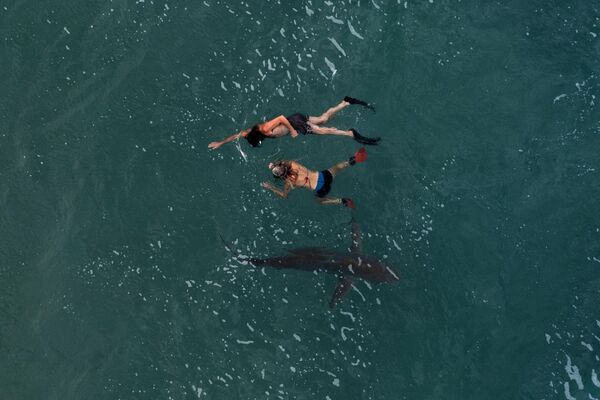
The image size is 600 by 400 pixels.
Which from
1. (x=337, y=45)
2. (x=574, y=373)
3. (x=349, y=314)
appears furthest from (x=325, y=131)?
(x=574, y=373)

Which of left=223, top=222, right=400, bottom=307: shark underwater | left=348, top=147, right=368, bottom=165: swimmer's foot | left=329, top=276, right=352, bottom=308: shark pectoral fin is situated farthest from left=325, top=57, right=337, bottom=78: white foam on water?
left=329, top=276, right=352, bottom=308: shark pectoral fin

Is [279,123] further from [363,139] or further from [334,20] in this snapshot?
[334,20]

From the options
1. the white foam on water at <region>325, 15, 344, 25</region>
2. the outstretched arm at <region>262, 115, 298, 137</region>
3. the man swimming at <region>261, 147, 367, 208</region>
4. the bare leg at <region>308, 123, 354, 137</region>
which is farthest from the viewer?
the white foam on water at <region>325, 15, 344, 25</region>

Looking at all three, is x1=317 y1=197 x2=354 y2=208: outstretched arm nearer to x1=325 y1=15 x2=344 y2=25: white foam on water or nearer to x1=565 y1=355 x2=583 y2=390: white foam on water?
x1=325 y1=15 x2=344 y2=25: white foam on water

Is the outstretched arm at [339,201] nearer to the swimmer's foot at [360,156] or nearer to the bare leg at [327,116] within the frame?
the swimmer's foot at [360,156]

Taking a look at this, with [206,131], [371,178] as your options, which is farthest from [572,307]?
[206,131]

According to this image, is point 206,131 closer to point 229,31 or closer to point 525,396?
point 229,31

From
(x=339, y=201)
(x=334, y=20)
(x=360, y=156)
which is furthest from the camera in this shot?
(x=334, y=20)
